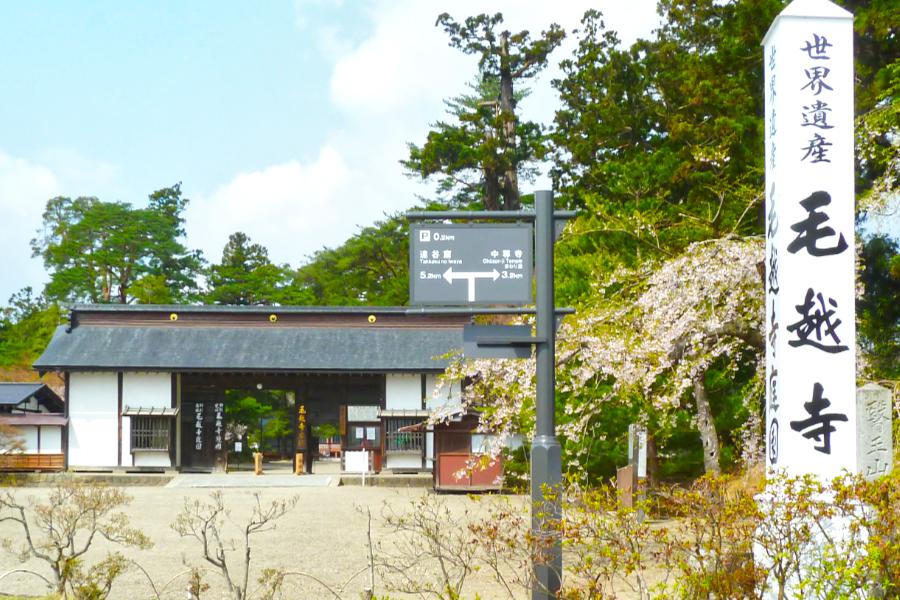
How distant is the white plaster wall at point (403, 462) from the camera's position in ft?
80.5

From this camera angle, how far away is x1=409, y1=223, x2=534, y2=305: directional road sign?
664 centimetres

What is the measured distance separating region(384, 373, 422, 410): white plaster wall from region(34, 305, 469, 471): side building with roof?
0.09 feet

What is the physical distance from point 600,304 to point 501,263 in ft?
18.4

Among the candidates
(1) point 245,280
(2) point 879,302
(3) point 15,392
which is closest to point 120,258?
(1) point 245,280

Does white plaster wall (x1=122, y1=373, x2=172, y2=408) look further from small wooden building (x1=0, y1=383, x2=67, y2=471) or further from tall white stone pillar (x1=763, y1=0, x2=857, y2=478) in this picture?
tall white stone pillar (x1=763, y1=0, x2=857, y2=478)

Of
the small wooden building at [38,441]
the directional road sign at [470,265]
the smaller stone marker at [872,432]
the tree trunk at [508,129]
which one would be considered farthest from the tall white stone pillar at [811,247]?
the tree trunk at [508,129]

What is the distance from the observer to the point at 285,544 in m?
12.3

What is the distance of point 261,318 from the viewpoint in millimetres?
27484

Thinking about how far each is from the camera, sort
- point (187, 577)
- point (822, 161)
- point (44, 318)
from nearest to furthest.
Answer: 1. point (822, 161)
2. point (187, 577)
3. point (44, 318)

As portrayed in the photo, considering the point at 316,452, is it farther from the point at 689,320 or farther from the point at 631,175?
Result: the point at 689,320

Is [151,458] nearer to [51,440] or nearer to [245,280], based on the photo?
[51,440]

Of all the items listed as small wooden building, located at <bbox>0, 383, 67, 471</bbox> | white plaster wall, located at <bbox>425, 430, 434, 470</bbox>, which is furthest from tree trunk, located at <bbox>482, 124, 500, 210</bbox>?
small wooden building, located at <bbox>0, 383, 67, 471</bbox>

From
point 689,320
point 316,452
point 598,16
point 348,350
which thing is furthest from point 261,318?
point 689,320

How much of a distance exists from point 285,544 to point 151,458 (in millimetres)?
13872
